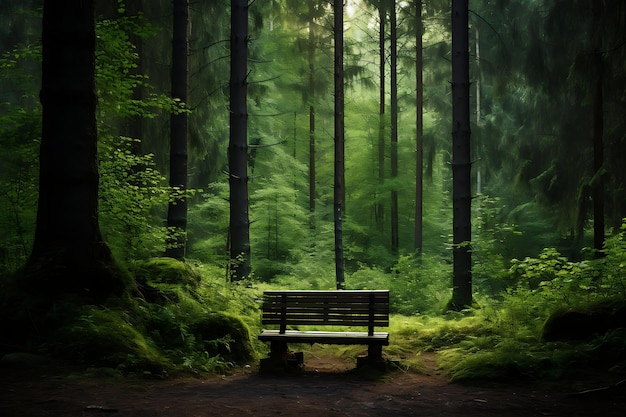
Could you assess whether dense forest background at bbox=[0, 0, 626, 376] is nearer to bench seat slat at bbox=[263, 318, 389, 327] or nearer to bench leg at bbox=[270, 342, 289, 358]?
bench leg at bbox=[270, 342, 289, 358]

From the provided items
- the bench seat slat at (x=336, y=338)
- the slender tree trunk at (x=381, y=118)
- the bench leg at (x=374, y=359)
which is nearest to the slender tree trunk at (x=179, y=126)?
the bench seat slat at (x=336, y=338)

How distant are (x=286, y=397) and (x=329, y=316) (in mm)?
2004

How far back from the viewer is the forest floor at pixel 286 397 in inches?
176

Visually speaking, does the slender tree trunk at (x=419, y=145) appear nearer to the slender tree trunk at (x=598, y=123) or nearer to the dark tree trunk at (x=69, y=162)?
the slender tree trunk at (x=598, y=123)

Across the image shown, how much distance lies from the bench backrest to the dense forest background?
1.64m

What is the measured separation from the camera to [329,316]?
725cm

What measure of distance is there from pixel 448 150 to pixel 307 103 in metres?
6.65

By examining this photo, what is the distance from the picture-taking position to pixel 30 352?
5672 mm

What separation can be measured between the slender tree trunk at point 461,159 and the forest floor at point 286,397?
5.29 m

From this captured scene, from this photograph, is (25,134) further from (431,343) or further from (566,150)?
(566,150)

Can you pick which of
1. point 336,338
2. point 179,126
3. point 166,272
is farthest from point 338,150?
point 336,338

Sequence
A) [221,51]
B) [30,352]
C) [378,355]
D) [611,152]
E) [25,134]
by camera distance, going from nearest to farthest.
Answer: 1. [30,352]
2. [378,355]
3. [25,134]
4. [611,152]
5. [221,51]

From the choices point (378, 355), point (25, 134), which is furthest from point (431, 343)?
point (25, 134)

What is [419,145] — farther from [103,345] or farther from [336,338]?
[103,345]
